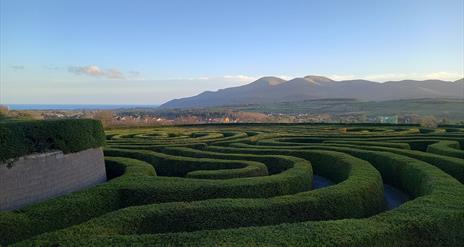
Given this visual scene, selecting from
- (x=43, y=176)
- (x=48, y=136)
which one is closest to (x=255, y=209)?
(x=43, y=176)

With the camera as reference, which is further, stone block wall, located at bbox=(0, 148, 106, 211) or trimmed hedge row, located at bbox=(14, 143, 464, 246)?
stone block wall, located at bbox=(0, 148, 106, 211)

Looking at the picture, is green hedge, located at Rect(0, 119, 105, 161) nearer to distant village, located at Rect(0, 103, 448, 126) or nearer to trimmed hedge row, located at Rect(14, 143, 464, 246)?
trimmed hedge row, located at Rect(14, 143, 464, 246)

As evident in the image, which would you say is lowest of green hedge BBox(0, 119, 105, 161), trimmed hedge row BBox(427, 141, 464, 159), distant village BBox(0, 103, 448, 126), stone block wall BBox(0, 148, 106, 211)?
distant village BBox(0, 103, 448, 126)

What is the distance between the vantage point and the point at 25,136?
→ 11977 mm

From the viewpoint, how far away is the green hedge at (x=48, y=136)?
1135cm

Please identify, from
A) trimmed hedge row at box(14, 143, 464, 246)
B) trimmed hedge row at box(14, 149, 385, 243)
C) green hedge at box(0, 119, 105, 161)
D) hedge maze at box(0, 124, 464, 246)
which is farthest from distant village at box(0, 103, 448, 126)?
trimmed hedge row at box(14, 143, 464, 246)

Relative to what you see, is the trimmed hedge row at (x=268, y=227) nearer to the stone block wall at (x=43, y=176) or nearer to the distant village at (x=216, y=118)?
the stone block wall at (x=43, y=176)

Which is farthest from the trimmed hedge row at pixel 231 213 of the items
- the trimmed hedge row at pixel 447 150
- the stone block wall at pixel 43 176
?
the trimmed hedge row at pixel 447 150

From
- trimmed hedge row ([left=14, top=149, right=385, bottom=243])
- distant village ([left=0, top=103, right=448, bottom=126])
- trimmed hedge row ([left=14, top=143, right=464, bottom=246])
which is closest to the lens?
trimmed hedge row ([left=14, top=143, right=464, bottom=246])

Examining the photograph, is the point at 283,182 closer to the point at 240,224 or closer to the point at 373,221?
the point at 240,224

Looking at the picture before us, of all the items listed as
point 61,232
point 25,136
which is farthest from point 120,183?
point 61,232

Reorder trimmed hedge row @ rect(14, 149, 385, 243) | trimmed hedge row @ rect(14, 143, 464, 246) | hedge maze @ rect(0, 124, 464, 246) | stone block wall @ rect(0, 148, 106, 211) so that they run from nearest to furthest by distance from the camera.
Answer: trimmed hedge row @ rect(14, 143, 464, 246) → hedge maze @ rect(0, 124, 464, 246) → trimmed hedge row @ rect(14, 149, 385, 243) → stone block wall @ rect(0, 148, 106, 211)

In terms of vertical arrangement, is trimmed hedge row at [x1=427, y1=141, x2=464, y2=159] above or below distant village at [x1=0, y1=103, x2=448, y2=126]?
above

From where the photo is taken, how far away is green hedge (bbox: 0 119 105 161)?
11.3 meters
